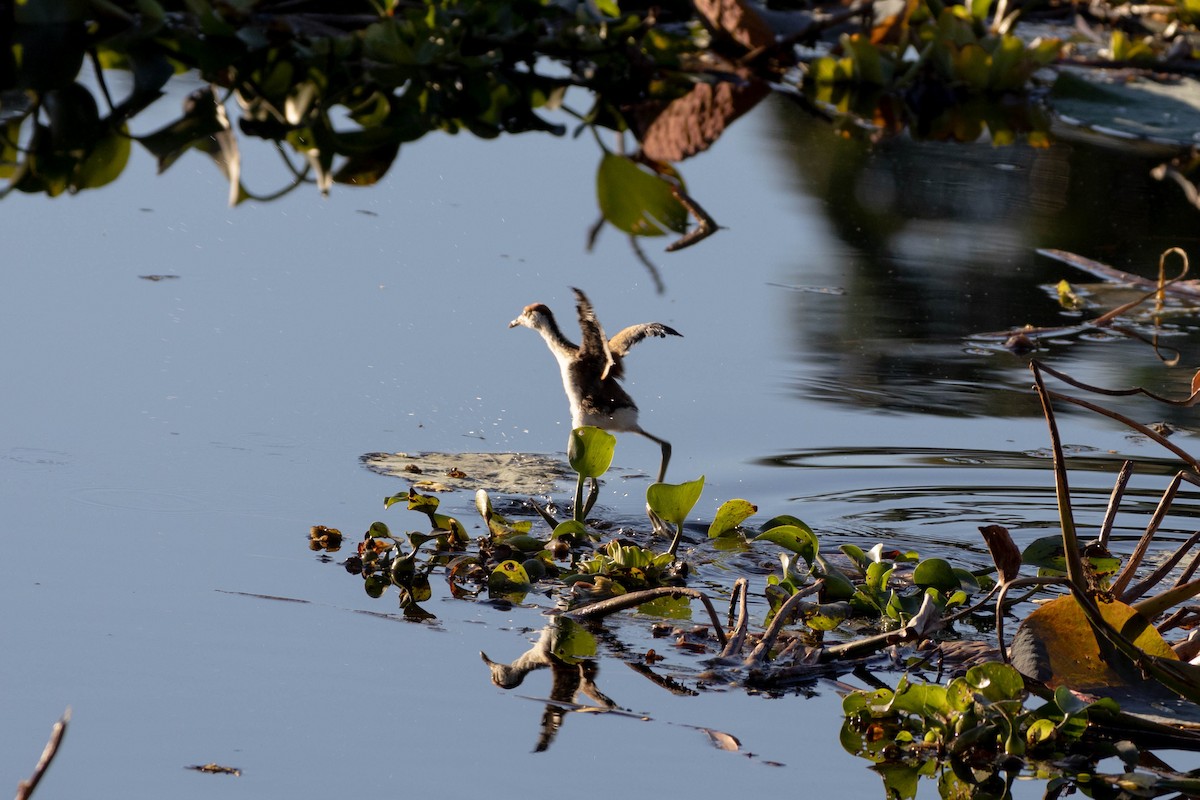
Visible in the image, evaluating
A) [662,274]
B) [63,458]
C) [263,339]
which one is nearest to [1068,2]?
[662,274]

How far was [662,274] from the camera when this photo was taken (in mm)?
4648

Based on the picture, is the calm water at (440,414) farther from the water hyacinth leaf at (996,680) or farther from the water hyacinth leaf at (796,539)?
the water hyacinth leaf at (796,539)

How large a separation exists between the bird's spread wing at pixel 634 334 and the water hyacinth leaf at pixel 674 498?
0.46 m

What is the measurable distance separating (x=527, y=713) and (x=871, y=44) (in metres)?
6.08

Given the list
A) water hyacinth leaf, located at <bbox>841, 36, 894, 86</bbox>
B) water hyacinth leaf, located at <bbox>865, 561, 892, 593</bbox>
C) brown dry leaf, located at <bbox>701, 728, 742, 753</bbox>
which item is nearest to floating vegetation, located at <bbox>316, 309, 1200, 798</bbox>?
water hyacinth leaf, located at <bbox>865, 561, 892, 593</bbox>

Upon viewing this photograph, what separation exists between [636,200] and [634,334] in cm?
211

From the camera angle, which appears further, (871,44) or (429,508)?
(871,44)

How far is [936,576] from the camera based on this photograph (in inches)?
99.3

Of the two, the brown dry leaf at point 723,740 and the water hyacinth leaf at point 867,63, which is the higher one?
the water hyacinth leaf at point 867,63

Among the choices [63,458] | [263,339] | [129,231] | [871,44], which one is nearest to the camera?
[63,458]

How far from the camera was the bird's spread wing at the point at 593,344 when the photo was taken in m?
3.16

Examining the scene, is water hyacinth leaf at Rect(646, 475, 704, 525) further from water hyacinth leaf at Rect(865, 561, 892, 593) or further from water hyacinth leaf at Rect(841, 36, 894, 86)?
water hyacinth leaf at Rect(841, 36, 894, 86)

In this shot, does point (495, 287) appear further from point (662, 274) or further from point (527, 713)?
point (527, 713)

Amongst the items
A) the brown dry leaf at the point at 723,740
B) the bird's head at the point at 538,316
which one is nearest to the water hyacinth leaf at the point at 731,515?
the brown dry leaf at the point at 723,740
